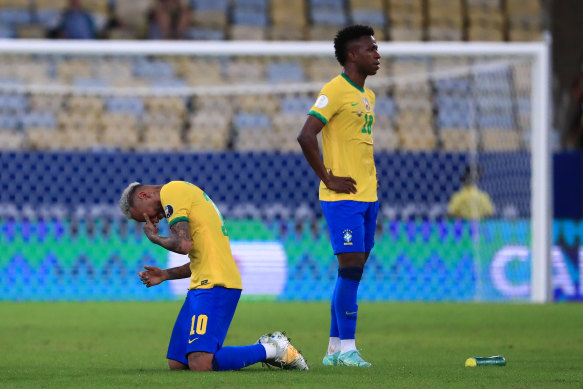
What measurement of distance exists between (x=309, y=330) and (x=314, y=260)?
4010 mm

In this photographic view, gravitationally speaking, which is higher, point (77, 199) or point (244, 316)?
point (77, 199)

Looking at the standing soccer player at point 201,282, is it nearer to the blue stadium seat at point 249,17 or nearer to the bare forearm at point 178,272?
the bare forearm at point 178,272

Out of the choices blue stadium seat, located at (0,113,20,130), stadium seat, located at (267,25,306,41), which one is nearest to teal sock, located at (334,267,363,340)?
blue stadium seat, located at (0,113,20,130)

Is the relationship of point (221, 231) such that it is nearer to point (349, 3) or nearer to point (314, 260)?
point (314, 260)

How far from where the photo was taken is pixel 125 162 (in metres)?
14.1

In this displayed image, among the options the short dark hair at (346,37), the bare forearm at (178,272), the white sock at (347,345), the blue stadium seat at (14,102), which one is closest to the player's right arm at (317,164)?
the short dark hair at (346,37)

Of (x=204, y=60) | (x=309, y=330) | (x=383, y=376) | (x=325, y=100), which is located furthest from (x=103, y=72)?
(x=383, y=376)

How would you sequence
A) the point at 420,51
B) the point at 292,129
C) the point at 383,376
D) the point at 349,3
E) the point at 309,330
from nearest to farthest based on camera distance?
the point at 383,376 < the point at 309,330 < the point at 420,51 < the point at 292,129 < the point at 349,3

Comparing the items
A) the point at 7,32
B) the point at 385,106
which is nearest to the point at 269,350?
the point at 385,106

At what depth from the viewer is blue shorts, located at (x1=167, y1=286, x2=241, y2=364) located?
581 cm

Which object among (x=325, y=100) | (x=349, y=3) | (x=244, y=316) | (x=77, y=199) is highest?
(x=349, y=3)

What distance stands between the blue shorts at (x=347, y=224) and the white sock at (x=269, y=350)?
81 centimetres

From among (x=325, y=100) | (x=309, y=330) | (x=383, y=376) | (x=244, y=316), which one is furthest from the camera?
(x=244, y=316)

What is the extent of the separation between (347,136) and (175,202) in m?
→ 1.29
